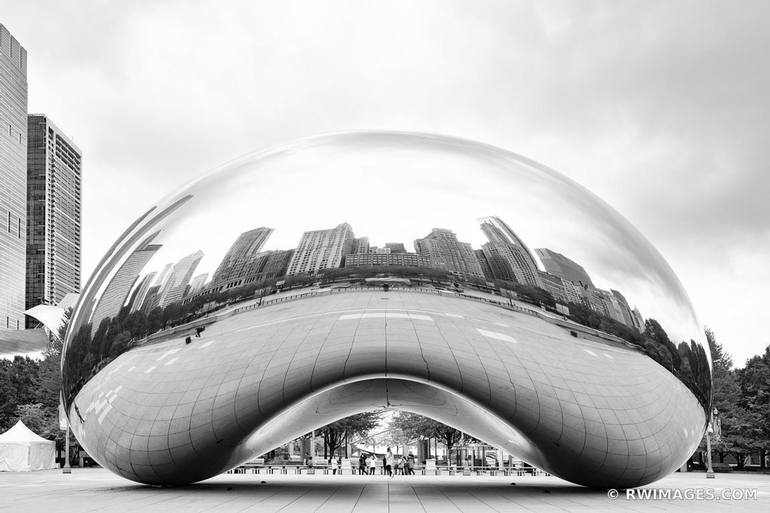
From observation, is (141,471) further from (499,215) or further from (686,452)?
(686,452)

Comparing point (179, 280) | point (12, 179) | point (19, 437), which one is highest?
point (12, 179)

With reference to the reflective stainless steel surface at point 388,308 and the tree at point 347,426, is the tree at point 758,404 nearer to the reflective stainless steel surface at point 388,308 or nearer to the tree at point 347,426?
the tree at point 347,426

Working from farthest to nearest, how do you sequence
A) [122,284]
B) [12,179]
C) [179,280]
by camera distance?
[12,179], [122,284], [179,280]

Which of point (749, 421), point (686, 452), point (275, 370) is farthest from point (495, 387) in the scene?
point (749, 421)

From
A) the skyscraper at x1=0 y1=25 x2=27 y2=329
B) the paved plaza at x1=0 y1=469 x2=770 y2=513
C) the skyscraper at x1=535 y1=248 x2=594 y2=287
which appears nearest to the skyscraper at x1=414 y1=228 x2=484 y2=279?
the skyscraper at x1=535 y1=248 x2=594 y2=287

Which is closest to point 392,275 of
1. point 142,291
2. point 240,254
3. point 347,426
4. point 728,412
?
point 240,254

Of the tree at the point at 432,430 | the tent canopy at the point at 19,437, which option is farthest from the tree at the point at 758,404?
the tent canopy at the point at 19,437

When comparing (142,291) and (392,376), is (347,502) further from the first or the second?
(142,291)
